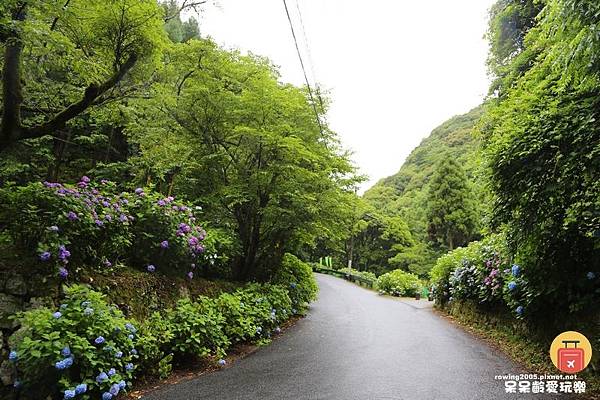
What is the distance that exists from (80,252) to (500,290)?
647 centimetres

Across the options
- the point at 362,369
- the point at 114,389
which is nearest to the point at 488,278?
the point at 362,369

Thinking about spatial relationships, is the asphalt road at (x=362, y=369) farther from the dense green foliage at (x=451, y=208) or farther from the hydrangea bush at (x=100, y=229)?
the dense green foliage at (x=451, y=208)

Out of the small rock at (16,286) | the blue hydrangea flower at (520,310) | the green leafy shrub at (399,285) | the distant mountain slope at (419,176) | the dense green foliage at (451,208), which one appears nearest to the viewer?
the small rock at (16,286)

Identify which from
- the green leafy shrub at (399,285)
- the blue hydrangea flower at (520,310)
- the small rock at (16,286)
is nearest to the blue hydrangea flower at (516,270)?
the blue hydrangea flower at (520,310)

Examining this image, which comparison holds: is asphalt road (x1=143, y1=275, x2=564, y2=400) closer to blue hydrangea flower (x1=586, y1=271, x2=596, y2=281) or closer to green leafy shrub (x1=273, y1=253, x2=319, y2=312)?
blue hydrangea flower (x1=586, y1=271, x2=596, y2=281)

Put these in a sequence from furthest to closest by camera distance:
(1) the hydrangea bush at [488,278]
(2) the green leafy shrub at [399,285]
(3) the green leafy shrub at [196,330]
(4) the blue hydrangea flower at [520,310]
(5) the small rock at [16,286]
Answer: (2) the green leafy shrub at [399,285]
(1) the hydrangea bush at [488,278]
(4) the blue hydrangea flower at [520,310]
(3) the green leafy shrub at [196,330]
(5) the small rock at [16,286]

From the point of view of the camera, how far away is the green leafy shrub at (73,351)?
328 centimetres

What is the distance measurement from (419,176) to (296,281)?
30860 millimetres

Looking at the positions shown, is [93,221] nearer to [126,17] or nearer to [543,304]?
[126,17]

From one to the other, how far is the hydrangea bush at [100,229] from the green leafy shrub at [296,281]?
3201mm

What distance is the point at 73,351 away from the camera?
3.41 m

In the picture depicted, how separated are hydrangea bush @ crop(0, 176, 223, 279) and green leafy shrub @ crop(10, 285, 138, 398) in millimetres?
569

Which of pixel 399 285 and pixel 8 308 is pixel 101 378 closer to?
pixel 8 308

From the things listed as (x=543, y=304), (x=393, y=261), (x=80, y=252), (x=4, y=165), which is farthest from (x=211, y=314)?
(x=393, y=261)
